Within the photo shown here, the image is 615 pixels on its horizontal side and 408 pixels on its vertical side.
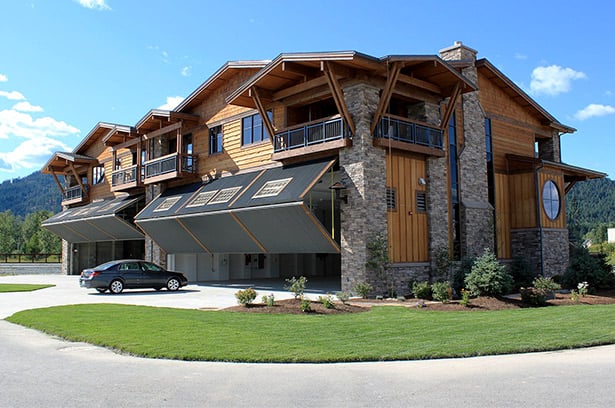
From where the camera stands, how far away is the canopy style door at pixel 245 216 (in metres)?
21.1

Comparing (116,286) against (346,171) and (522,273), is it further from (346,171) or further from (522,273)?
(522,273)

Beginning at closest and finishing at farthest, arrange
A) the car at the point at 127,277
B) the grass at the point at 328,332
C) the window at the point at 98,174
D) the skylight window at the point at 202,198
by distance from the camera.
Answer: the grass at the point at 328,332
the car at the point at 127,277
the skylight window at the point at 202,198
the window at the point at 98,174

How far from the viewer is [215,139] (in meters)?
30.0

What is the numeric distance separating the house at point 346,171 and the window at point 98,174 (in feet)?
18.0

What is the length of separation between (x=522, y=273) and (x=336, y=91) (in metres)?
12.2

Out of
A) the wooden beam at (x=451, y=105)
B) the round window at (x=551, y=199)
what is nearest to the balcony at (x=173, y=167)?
the wooden beam at (x=451, y=105)

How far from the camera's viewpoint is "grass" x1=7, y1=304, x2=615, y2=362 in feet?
30.9

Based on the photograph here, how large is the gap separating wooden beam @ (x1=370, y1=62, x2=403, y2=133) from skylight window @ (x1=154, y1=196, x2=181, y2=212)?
13571mm

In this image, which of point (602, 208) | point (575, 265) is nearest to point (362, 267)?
point (575, 265)

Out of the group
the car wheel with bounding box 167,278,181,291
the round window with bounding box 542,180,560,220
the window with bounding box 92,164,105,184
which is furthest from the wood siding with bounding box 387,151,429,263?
the window with bounding box 92,164,105,184

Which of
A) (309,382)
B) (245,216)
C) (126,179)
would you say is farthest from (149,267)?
(309,382)

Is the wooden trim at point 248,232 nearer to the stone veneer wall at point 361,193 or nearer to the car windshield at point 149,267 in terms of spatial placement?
the car windshield at point 149,267

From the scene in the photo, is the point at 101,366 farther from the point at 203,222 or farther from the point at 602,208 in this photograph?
the point at 602,208

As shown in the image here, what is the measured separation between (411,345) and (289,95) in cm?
1546
